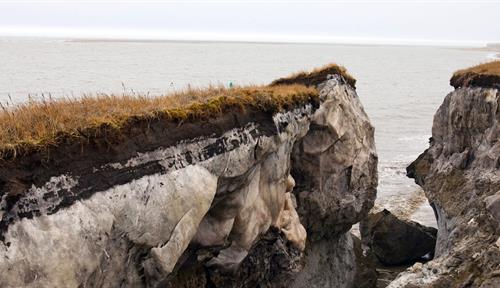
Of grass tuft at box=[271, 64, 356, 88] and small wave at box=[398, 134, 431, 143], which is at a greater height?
grass tuft at box=[271, 64, 356, 88]

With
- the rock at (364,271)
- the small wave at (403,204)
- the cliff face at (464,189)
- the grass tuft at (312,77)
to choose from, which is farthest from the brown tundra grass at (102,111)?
the small wave at (403,204)

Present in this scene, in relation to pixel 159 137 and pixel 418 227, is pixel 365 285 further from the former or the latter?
pixel 159 137

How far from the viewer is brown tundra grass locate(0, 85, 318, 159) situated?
11.5m

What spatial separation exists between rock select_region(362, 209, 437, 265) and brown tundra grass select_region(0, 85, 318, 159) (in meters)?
14.7

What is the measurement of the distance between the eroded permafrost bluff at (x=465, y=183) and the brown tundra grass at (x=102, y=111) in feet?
27.4

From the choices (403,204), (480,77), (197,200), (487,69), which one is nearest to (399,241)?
(403,204)

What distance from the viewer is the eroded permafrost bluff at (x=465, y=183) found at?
16.9 metres

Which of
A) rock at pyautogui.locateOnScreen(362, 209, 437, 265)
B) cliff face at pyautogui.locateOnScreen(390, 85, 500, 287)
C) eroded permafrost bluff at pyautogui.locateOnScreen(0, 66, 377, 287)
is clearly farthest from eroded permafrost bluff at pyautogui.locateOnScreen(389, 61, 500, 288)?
eroded permafrost bluff at pyautogui.locateOnScreen(0, 66, 377, 287)

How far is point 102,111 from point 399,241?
73.2 feet

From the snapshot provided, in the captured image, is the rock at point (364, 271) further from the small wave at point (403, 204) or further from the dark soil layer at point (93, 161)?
the dark soil layer at point (93, 161)

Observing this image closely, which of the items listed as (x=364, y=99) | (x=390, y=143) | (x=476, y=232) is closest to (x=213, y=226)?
(x=476, y=232)

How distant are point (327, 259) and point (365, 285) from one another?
3.46 m

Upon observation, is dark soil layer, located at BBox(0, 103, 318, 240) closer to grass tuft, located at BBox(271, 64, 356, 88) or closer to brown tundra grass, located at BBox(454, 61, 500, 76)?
grass tuft, located at BBox(271, 64, 356, 88)

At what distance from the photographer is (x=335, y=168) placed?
78.8 ft
